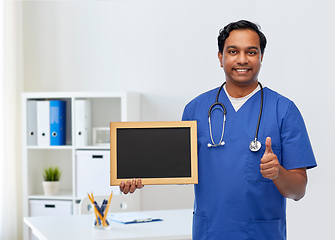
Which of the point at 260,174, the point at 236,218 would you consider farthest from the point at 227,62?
the point at 236,218

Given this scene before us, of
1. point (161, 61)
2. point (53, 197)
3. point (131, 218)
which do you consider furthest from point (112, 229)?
point (161, 61)

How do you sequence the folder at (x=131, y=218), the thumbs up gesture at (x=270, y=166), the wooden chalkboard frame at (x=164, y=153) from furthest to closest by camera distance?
the folder at (x=131, y=218), the wooden chalkboard frame at (x=164, y=153), the thumbs up gesture at (x=270, y=166)

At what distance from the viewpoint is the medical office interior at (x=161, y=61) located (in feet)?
10.4

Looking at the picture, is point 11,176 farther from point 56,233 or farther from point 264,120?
point 264,120

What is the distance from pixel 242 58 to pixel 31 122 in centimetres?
248

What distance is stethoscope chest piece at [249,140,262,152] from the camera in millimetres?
1432

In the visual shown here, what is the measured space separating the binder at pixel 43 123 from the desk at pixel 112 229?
3.31 ft

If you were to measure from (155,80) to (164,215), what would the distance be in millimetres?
1347

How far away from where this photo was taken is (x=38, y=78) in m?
3.88

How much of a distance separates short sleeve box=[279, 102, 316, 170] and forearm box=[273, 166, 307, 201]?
32mm

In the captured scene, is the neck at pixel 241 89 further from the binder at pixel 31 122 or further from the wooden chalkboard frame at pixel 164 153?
the binder at pixel 31 122

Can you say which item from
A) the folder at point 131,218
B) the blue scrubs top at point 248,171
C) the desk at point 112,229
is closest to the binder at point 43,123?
the desk at point 112,229

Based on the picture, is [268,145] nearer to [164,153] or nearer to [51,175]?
[164,153]

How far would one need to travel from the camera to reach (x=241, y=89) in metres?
1.56
